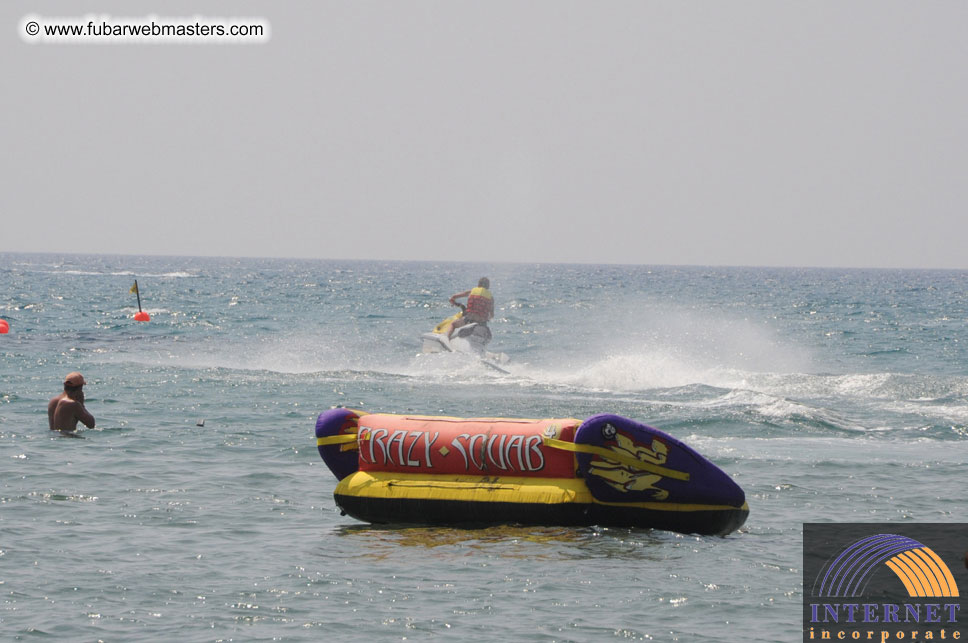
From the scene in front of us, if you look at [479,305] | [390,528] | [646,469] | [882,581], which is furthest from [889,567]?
[479,305]

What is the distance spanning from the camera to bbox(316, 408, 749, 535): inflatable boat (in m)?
10.7

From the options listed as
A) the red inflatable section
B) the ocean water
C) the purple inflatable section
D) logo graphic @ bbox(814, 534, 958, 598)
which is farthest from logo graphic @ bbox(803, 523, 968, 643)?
the red inflatable section

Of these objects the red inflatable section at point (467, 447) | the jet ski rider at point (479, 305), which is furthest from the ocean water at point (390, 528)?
the jet ski rider at point (479, 305)

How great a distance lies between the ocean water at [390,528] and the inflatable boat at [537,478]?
221 millimetres

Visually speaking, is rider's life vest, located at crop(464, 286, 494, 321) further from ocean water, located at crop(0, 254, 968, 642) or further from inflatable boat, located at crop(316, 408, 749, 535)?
inflatable boat, located at crop(316, 408, 749, 535)

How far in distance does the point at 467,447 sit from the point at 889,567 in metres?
4.14

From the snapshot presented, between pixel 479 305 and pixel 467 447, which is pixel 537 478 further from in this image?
pixel 479 305

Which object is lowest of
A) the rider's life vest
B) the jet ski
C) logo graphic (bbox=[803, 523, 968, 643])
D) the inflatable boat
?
logo graphic (bbox=[803, 523, 968, 643])

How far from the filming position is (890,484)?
1350 centimetres

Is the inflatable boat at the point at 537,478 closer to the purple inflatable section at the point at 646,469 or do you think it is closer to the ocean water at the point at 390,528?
the purple inflatable section at the point at 646,469

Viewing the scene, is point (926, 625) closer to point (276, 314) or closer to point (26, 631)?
point (26, 631)

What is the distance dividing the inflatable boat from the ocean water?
22cm

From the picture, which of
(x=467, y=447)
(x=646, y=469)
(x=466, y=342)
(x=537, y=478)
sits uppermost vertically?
(x=466, y=342)

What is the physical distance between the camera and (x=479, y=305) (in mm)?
28062
